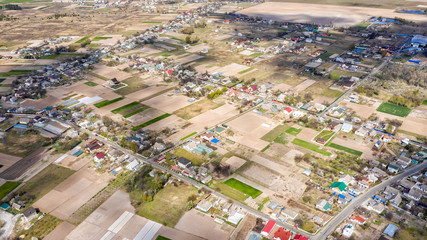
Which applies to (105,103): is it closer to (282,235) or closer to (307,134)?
Result: (307,134)

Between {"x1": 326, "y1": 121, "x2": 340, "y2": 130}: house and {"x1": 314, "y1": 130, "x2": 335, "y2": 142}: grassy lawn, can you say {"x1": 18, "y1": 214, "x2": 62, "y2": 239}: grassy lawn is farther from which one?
{"x1": 326, "y1": 121, "x2": 340, "y2": 130}: house

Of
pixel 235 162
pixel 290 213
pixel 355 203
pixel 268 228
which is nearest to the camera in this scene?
pixel 268 228

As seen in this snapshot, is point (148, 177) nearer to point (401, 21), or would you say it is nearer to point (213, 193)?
point (213, 193)

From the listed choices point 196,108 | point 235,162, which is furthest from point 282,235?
point 196,108

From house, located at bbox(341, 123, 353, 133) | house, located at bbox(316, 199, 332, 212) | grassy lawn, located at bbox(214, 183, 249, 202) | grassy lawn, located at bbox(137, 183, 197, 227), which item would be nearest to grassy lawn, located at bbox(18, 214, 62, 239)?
grassy lawn, located at bbox(137, 183, 197, 227)

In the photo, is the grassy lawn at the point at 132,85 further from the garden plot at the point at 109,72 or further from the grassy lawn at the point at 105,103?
the grassy lawn at the point at 105,103

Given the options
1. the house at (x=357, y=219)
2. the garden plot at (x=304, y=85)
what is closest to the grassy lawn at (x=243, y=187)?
the house at (x=357, y=219)

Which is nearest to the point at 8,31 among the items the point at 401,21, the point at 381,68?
the point at 381,68
